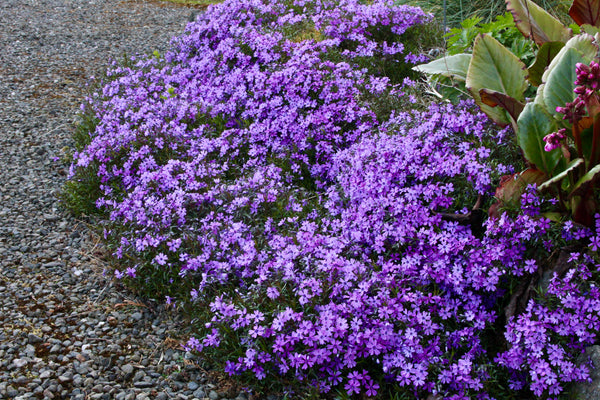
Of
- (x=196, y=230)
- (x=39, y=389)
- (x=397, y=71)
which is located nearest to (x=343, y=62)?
(x=397, y=71)

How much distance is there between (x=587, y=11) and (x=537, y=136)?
1.30 m

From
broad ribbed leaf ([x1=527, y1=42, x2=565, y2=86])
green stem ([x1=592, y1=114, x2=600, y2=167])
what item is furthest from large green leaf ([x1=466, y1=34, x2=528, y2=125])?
green stem ([x1=592, y1=114, x2=600, y2=167])

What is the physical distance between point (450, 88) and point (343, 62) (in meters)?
1.07

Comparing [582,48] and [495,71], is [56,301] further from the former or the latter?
[582,48]

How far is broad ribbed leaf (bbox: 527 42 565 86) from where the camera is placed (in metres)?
3.02

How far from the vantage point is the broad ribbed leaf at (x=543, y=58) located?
→ 3018mm

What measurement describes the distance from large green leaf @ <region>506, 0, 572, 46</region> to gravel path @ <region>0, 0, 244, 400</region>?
109 inches

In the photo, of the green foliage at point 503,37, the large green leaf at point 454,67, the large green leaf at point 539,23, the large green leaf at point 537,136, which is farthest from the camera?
the green foliage at point 503,37

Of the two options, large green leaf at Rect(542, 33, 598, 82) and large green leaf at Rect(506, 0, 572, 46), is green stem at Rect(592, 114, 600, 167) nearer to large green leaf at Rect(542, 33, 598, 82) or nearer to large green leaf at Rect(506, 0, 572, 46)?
large green leaf at Rect(542, 33, 598, 82)

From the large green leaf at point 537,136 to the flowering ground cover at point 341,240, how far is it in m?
0.17

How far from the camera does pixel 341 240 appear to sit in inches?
120

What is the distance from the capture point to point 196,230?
3.57 metres

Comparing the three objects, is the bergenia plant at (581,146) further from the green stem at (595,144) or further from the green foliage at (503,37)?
the green foliage at (503,37)

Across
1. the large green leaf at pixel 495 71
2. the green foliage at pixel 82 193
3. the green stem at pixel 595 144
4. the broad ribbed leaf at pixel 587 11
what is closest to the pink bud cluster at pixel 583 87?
the green stem at pixel 595 144
